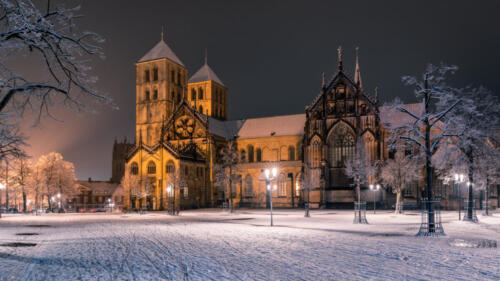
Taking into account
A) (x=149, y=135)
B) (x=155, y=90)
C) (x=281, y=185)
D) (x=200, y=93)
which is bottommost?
(x=281, y=185)

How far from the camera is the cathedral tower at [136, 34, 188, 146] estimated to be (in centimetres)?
8938

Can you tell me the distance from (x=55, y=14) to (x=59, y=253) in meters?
9.50

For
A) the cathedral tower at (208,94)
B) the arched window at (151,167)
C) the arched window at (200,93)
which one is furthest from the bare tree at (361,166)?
the arched window at (200,93)

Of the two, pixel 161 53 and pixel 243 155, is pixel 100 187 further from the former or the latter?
pixel 243 155

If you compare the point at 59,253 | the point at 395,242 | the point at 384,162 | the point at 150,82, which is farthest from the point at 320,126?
the point at 59,253

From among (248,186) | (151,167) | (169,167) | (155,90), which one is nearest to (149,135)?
(155,90)

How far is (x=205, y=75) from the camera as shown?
335 ft

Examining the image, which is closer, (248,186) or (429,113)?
(429,113)

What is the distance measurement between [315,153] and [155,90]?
125ft

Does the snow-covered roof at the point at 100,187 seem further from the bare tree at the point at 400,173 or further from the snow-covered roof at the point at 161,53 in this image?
the bare tree at the point at 400,173

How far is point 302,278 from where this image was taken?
11.9 m

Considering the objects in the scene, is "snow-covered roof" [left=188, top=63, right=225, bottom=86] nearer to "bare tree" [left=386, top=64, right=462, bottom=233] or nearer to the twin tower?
the twin tower

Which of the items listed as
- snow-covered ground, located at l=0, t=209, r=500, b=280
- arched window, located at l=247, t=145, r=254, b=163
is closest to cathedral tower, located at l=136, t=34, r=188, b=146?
arched window, located at l=247, t=145, r=254, b=163

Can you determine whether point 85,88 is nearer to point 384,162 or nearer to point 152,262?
point 152,262
